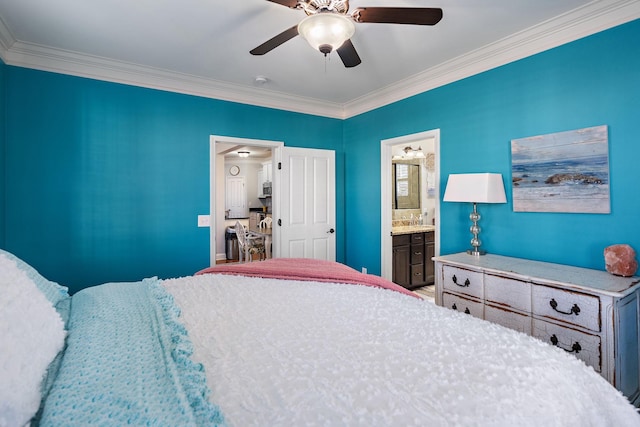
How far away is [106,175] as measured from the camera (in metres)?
3.16

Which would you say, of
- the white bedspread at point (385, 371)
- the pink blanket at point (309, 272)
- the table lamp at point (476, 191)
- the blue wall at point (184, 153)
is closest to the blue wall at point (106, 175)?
the blue wall at point (184, 153)

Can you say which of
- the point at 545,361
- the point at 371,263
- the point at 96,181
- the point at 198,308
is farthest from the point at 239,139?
the point at 545,361

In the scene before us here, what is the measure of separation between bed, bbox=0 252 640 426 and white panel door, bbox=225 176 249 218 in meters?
7.13

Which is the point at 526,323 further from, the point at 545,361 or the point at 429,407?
the point at 429,407

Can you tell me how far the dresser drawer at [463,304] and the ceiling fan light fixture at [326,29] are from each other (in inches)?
84.9

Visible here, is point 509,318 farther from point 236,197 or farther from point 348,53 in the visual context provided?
point 236,197

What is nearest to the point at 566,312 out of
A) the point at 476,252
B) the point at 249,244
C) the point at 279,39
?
the point at 476,252

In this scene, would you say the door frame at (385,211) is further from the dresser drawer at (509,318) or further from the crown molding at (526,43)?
the dresser drawer at (509,318)

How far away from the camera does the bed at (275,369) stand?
0.70m

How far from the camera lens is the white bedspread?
745mm

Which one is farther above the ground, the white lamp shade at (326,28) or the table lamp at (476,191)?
the white lamp shade at (326,28)

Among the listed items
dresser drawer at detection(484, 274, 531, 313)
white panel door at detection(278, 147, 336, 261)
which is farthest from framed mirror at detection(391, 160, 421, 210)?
dresser drawer at detection(484, 274, 531, 313)

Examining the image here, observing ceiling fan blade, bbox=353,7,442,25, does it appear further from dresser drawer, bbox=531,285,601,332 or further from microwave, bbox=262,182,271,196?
microwave, bbox=262,182,271,196

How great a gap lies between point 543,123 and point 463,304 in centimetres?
160
